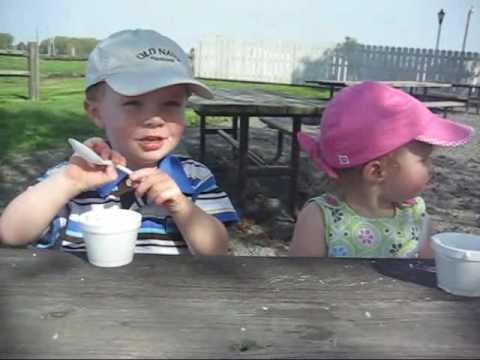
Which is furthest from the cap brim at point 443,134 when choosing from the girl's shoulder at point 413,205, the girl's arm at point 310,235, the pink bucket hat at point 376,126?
the girl's arm at point 310,235

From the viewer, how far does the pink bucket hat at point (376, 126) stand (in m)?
1.34

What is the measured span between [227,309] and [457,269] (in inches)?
16.1

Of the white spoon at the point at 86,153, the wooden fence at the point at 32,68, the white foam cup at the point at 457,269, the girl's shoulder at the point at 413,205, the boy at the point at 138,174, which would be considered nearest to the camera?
the white foam cup at the point at 457,269

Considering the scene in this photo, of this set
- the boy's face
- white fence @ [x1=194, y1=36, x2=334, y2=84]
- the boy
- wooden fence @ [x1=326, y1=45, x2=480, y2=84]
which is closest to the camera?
the boy

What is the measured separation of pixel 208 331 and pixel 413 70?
19090mm

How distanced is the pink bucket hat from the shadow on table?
332mm

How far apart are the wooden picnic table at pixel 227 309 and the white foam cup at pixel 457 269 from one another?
0.07 feet

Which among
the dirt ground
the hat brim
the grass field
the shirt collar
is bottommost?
the grass field

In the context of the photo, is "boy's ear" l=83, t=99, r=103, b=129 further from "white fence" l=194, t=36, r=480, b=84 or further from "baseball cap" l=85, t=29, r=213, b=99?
"white fence" l=194, t=36, r=480, b=84

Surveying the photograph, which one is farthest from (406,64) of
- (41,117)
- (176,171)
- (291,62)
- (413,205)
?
(176,171)

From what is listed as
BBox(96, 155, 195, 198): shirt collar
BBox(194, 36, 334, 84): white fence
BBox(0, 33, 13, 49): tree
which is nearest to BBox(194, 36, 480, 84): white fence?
BBox(194, 36, 334, 84): white fence

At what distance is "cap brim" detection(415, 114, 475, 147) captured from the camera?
1.34 m

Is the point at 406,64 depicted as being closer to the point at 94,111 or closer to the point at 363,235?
the point at 363,235

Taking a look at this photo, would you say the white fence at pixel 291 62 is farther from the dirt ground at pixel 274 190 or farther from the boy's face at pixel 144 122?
the boy's face at pixel 144 122
